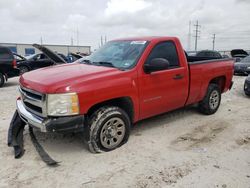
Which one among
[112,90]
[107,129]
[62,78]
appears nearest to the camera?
[62,78]

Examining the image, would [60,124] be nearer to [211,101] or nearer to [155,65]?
[155,65]

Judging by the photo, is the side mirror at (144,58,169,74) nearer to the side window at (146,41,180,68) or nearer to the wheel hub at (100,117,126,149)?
the side window at (146,41,180,68)

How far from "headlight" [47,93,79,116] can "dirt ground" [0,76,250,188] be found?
785mm

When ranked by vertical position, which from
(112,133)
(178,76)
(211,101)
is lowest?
(112,133)

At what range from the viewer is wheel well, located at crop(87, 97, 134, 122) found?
155 inches

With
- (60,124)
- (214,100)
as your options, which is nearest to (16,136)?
(60,124)

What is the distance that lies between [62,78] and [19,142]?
1439mm

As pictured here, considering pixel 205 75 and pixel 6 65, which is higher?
pixel 205 75

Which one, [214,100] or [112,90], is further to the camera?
[214,100]

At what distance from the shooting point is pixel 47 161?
11.9 ft

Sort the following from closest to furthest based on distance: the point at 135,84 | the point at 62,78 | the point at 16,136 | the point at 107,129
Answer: the point at 62,78, the point at 107,129, the point at 135,84, the point at 16,136

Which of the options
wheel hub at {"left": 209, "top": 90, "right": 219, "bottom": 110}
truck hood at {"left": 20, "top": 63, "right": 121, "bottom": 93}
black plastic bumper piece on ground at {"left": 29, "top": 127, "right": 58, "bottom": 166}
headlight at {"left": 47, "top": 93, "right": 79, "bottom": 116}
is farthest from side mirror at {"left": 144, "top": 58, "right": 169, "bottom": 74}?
wheel hub at {"left": 209, "top": 90, "right": 219, "bottom": 110}

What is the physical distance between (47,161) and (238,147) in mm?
3093

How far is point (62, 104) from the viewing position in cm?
349
